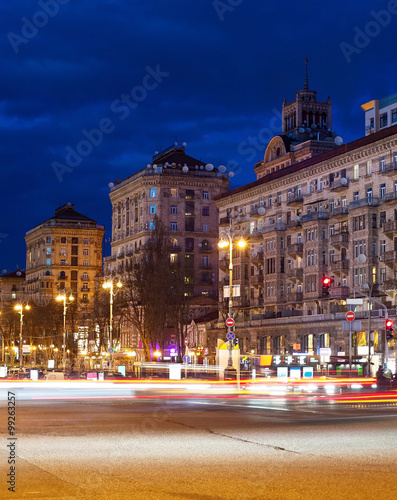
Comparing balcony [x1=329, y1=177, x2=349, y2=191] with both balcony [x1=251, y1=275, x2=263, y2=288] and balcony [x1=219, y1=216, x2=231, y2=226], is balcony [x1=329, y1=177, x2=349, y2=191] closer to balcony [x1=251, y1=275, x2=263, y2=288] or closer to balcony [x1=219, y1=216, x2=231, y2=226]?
balcony [x1=251, y1=275, x2=263, y2=288]

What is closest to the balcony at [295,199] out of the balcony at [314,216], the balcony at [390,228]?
the balcony at [314,216]

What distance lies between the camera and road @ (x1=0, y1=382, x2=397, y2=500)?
13055mm

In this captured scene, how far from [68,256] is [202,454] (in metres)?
174

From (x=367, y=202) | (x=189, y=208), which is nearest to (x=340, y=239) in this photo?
(x=367, y=202)

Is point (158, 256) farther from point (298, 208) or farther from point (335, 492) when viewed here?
point (335, 492)

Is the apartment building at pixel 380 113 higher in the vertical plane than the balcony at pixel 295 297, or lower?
higher

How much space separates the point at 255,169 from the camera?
133625 millimetres

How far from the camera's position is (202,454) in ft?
55.2

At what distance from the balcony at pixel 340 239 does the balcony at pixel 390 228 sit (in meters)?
5.73

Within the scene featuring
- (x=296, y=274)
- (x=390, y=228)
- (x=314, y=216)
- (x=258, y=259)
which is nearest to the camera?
(x=390, y=228)

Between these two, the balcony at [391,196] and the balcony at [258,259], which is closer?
the balcony at [391,196]

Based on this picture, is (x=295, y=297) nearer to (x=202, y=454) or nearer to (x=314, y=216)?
(x=314, y=216)

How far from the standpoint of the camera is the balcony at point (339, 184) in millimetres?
88450

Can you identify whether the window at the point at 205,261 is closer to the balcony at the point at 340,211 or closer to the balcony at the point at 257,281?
the balcony at the point at 257,281
